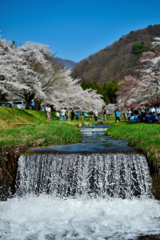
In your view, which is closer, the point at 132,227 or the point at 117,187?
the point at 132,227

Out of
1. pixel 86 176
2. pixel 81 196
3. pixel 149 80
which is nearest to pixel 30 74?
pixel 149 80

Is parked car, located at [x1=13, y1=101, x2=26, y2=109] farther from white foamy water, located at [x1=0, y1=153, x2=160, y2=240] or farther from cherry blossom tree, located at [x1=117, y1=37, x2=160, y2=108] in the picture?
white foamy water, located at [x1=0, y1=153, x2=160, y2=240]

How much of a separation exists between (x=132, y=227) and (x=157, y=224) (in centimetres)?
60

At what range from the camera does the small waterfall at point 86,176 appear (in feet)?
21.9

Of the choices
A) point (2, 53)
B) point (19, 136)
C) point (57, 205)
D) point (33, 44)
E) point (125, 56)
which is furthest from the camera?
point (125, 56)

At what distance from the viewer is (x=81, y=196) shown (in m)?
6.67

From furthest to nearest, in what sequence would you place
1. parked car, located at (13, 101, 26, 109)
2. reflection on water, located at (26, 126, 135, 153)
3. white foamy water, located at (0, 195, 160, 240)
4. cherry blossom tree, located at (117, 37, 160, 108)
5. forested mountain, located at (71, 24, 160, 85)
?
1. forested mountain, located at (71, 24, 160, 85)
2. parked car, located at (13, 101, 26, 109)
3. cherry blossom tree, located at (117, 37, 160, 108)
4. reflection on water, located at (26, 126, 135, 153)
5. white foamy water, located at (0, 195, 160, 240)

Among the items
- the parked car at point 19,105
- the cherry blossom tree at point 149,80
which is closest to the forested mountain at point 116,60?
the parked car at point 19,105

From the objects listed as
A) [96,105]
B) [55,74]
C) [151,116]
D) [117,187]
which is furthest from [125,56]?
[117,187]

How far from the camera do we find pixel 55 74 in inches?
1270

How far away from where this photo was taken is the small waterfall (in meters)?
6.69

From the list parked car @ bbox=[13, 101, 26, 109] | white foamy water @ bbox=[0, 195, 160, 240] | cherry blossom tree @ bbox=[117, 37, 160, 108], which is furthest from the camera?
parked car @ bbox=[13, 101, 26, 109]

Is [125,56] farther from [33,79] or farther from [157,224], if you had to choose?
[157,224]

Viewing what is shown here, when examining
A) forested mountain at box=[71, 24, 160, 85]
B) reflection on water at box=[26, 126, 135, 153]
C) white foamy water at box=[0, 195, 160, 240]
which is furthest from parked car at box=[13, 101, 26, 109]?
forested mountain at box=[71, 24, 160, 85]
